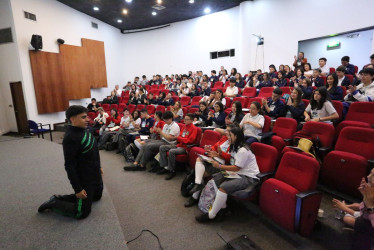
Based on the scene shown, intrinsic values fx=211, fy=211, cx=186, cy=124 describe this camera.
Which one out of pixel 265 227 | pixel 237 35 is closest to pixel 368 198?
pixel 265 227

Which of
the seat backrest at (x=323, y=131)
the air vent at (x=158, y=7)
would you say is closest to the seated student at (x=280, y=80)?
the seat backrest at (x=323, y=131)

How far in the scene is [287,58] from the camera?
7613 millimetres

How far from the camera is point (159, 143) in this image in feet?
12.8

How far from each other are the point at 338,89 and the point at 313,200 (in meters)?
A: 2.70

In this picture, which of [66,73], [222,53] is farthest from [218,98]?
[66,73]

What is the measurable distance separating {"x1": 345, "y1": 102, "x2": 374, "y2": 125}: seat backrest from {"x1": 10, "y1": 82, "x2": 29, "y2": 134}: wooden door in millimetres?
8649

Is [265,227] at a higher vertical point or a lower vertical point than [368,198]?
lower

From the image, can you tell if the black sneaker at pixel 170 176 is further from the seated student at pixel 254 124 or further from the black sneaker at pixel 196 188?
the seated student at pixel 254 124

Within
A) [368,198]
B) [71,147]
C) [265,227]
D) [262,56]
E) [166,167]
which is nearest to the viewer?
[368,198]

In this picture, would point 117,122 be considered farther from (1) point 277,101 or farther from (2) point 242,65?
(2) point 242,65

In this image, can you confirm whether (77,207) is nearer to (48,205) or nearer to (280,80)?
(48,205)

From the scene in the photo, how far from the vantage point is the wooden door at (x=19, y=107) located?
6.93m

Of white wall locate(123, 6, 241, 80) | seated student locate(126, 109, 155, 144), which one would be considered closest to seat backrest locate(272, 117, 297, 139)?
seated student locate(126, 109, 155, 144)

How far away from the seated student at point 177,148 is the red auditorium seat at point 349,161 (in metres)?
1.92
